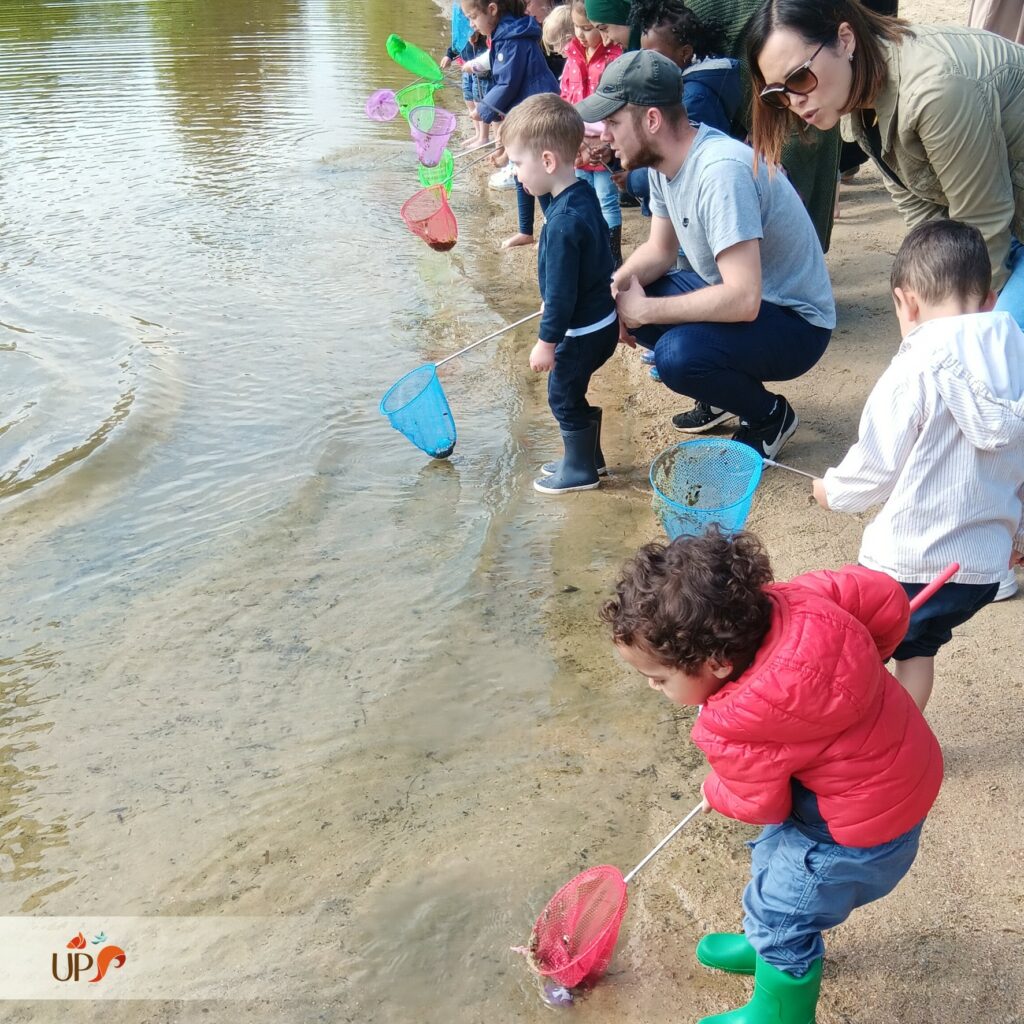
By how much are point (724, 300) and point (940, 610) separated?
5.31 feet

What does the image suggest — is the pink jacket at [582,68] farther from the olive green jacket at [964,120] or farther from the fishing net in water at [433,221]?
the olive green jacket at [964,120]

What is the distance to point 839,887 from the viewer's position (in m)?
1.86

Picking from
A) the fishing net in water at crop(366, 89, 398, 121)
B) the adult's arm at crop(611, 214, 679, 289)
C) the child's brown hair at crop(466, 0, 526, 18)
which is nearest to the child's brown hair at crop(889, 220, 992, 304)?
the adult's arm at crop(611, 214, 679, 289)

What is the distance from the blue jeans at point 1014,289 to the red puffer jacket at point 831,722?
1.38 m

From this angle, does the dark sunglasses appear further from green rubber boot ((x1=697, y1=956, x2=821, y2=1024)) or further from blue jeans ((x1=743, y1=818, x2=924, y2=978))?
green rubber boot ((x1=697, y1=956, x2=821, y2=1024))

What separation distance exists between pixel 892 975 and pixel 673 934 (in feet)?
1.52

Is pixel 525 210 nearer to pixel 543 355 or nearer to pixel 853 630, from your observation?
pixel 543 355

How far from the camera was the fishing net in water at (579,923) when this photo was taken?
2217mm

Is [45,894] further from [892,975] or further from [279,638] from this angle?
[892,975]

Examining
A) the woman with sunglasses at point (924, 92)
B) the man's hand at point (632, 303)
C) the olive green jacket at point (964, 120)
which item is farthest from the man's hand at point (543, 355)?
the olive green jacket at point (964, 120)

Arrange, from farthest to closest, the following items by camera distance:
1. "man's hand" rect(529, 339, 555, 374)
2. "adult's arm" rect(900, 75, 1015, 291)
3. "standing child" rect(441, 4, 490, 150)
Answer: "standing child" rect(441, 4, 490, 150), "man's hand" rect(529, 339, 555, 374), "adult's arm" rect(900, 75, 1015, 291)

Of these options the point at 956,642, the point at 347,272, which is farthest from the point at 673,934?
the point at 347,272

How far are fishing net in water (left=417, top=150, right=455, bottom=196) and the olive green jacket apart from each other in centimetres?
508

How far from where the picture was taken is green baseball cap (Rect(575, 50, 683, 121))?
136 inches
